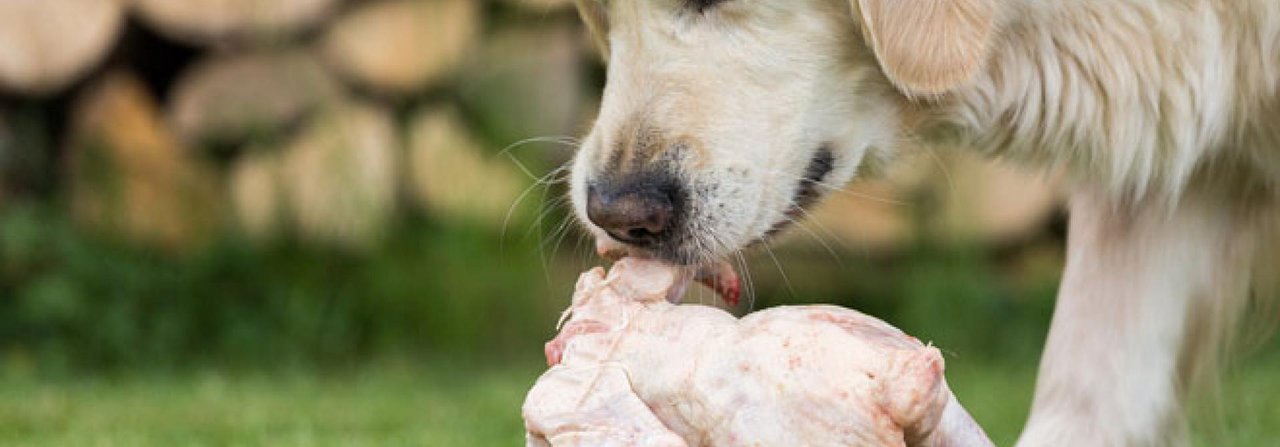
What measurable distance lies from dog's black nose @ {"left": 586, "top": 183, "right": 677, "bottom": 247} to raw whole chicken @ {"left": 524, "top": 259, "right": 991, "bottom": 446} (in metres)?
0.22

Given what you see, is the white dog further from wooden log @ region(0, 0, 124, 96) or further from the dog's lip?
wooden log @ region(0, 0, 124, 96)

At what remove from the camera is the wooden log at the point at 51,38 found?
4.27 metres

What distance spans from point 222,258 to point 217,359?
0.24 metres

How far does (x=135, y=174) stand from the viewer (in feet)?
14.7

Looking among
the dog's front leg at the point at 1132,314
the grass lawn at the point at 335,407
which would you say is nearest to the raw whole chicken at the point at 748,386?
the dog's front leg at the point at 1132,314

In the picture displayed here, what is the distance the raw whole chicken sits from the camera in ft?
6.20

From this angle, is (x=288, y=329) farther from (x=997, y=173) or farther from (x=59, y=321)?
(x=997, y=173)

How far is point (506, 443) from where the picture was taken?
3.13m

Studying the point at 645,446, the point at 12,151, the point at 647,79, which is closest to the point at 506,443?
the point at 647,79

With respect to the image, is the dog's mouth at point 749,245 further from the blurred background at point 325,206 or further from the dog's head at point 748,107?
the blurred background at point 325,206

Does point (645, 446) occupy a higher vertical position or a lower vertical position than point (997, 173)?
higher

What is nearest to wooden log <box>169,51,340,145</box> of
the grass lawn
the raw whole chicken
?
the grass lawn

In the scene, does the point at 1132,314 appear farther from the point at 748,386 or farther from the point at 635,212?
the point at 748,386

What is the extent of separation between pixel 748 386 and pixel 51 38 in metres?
2.81
